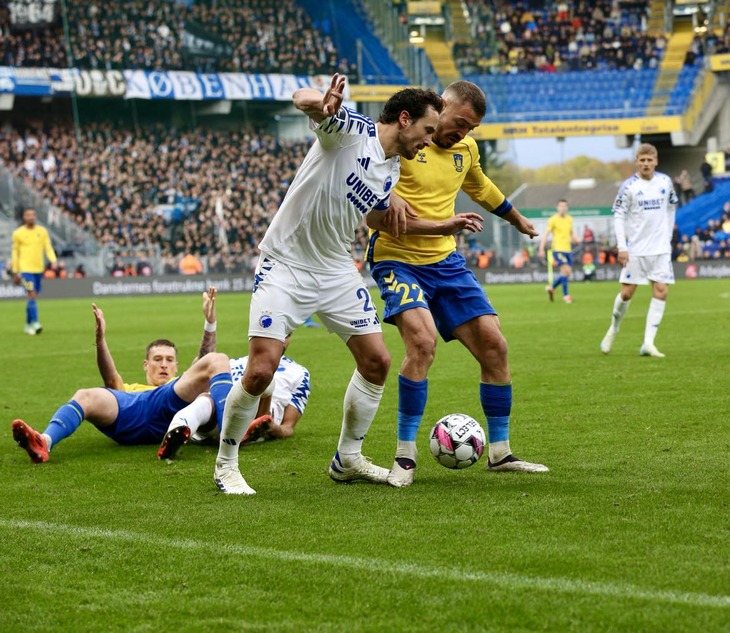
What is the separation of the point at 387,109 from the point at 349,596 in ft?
9.51

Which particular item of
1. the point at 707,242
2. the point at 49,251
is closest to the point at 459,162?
the point at 49,251

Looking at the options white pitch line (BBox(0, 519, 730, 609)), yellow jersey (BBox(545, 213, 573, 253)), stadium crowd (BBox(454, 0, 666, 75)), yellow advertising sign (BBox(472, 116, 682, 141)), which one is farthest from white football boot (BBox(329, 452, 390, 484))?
stadium crowd (BBox(454, 0, 666, 75))

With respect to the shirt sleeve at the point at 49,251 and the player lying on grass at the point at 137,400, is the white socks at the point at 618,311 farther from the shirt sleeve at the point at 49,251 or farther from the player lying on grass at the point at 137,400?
the shirt sleeve at the point at 49,251

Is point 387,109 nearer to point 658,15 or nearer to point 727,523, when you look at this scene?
point 727,523

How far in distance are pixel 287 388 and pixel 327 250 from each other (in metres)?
2.35

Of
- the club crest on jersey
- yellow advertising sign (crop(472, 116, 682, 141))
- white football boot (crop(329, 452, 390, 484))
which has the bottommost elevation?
white football boot (crop(329, 452, 390, 484))

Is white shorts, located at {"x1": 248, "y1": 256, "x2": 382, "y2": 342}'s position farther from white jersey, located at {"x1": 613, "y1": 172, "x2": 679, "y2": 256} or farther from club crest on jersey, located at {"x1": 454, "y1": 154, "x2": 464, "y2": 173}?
white jersey, located at {"x1": 613, "y1": 172, "x2": 679, "y2": 256}

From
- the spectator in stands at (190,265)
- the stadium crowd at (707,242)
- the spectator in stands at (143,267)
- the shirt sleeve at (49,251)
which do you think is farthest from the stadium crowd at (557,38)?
the shirt sleeve at (49,251)

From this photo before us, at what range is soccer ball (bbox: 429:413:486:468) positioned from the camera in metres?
6.10

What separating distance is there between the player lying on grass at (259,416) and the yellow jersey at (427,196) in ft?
3.00

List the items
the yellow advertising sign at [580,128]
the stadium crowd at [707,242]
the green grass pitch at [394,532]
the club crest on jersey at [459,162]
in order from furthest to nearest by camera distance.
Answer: the yellow advertising sign at [580,128] < the stadium crowd at [707,242] < the club crest on jersey at [459,162] < the green grass pitch at [394,532]

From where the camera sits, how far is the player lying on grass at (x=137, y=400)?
7086 mm

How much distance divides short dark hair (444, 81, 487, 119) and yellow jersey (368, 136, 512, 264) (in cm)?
36

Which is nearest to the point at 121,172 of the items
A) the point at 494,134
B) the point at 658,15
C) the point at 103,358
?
the point at 494,134
